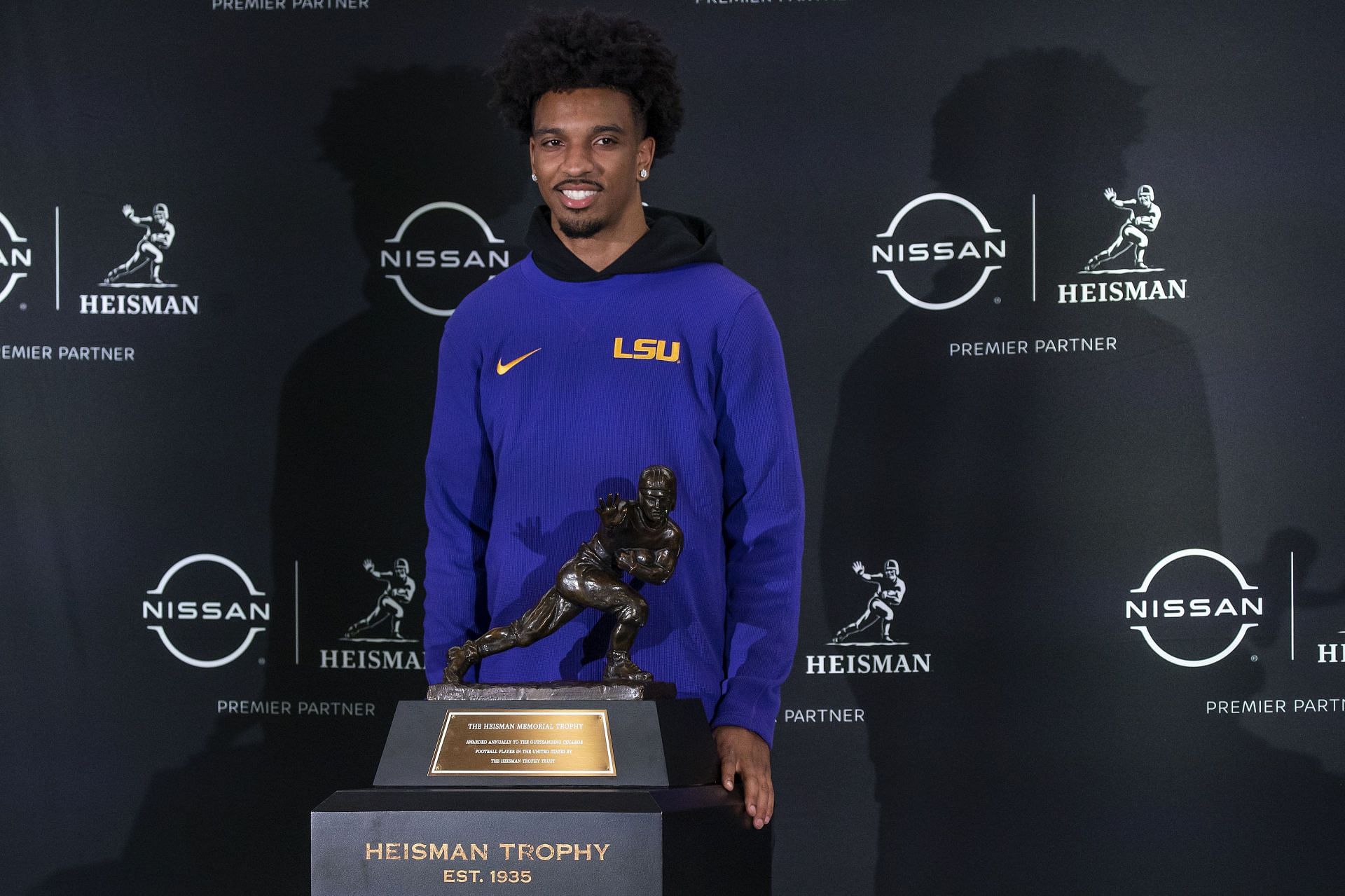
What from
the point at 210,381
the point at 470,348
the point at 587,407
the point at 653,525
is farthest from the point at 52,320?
the point at 653,525

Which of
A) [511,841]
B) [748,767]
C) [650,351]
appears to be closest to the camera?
[511,841]

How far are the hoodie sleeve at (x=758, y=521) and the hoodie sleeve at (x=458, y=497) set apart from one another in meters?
0.40

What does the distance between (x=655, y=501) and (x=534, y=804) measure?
16.7 inches

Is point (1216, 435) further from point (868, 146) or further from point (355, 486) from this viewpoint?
point (355, 486)

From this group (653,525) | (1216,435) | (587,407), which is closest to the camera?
(653,525)

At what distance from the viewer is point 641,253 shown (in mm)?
2252

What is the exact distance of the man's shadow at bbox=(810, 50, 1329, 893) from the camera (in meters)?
3.31

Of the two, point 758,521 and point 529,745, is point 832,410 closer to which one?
point 758,521

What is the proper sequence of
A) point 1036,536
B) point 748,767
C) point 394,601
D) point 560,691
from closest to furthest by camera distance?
1. point 560,691
2. point 748,767
3. point 1036,536
4. point 394,601

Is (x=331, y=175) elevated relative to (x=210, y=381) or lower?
elevated

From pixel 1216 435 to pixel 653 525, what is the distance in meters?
1.95

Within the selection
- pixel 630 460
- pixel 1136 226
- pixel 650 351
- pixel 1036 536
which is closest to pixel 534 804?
pixel 630 460

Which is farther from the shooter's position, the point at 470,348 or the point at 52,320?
the point at 52,320

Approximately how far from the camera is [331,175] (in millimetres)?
3516
